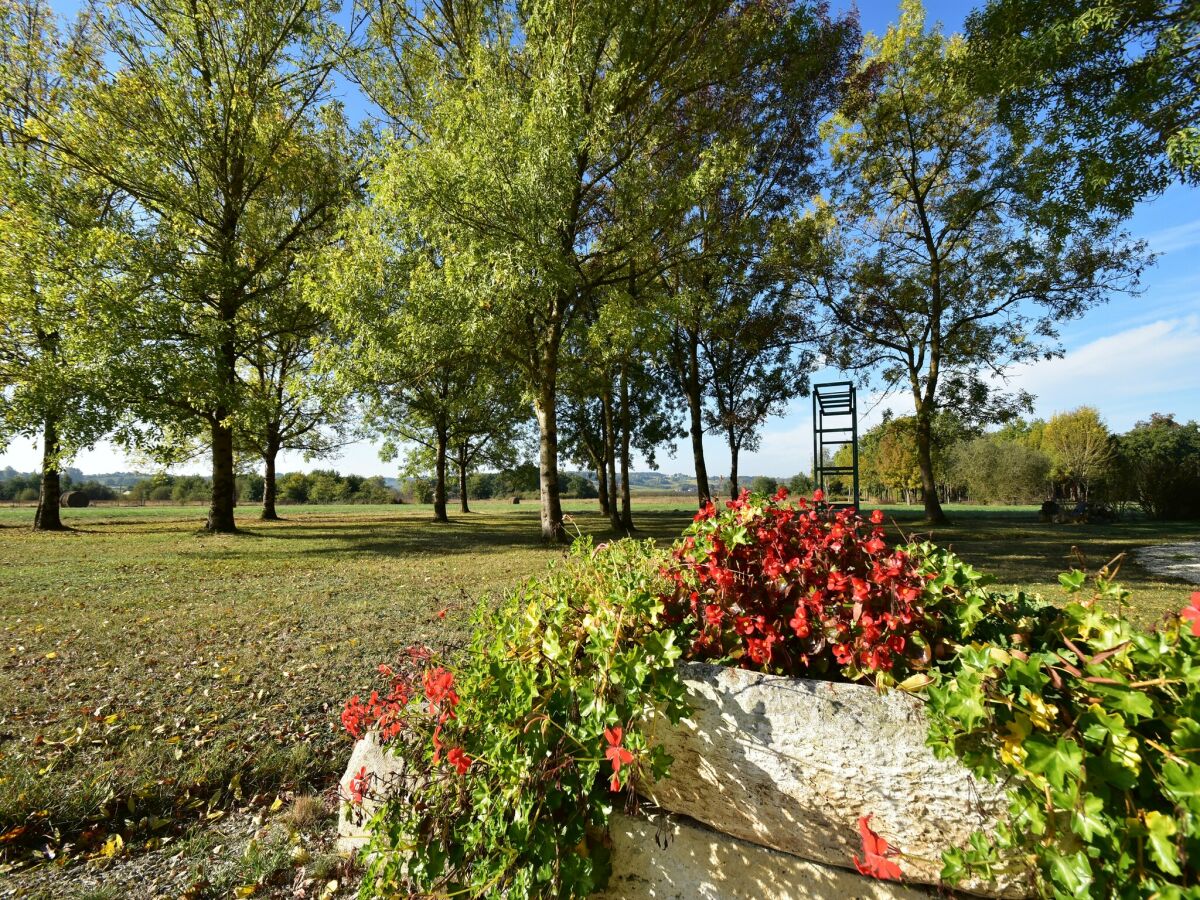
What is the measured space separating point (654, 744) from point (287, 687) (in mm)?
3633

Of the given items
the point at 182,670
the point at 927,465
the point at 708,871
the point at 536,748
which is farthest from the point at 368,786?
the point at 927,465

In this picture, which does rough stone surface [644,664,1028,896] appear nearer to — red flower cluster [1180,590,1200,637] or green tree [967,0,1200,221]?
red flower cluster [1180,590,1200,637]

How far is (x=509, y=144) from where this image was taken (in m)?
9.72

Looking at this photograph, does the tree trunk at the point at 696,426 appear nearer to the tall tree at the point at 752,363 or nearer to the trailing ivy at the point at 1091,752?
the tall tree at the point at 752,363

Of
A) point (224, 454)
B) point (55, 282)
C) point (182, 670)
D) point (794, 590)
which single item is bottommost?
point (182, 670)

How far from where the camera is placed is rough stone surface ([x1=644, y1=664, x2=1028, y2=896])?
1403 millimetres

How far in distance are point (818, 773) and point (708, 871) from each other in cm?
51

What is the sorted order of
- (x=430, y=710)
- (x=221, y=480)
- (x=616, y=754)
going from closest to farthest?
1. (x=616, y=754)
2. (x=430, y=710)
3. (x=221, y=480)

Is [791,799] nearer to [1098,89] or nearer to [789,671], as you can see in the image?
[789,671]

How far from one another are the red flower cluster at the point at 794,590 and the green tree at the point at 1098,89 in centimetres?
986

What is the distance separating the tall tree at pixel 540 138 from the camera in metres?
9.73

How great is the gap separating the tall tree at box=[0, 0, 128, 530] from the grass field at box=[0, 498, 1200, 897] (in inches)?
131

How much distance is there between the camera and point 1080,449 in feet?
104

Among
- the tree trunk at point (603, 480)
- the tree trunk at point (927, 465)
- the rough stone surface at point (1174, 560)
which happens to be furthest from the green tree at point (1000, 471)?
the rough stone surface at point (1174, 560)
